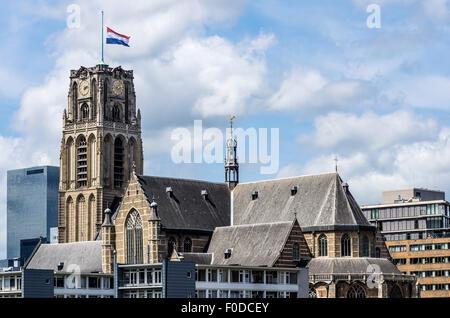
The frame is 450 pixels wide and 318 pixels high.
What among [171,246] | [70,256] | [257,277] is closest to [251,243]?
[257,277]

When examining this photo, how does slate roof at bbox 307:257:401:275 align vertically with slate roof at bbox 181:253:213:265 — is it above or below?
below

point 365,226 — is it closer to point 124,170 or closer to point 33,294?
point 33,294

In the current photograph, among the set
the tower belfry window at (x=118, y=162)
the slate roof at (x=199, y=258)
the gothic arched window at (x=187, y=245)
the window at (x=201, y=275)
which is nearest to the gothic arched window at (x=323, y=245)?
the slate roof at (x=199, y=258)

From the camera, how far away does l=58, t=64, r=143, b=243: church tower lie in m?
149

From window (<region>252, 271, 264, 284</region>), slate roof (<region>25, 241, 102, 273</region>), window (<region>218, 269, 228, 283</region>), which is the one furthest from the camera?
slate roof (<region>25, 241, 102, 273</region>)

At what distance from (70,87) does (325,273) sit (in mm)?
65124

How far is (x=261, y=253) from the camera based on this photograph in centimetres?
10469

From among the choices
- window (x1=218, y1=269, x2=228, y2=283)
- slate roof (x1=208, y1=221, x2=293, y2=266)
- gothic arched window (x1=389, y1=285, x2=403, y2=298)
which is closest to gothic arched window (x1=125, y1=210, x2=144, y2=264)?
slate roof (x1=208, y1=221, x2=293, y2=266)

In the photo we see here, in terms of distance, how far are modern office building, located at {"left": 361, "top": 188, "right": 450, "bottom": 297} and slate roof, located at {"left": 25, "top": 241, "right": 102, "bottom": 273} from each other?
138ft

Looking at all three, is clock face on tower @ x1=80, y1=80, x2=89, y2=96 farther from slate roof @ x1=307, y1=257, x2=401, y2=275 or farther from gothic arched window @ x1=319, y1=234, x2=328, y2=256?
slate roof @ x1=307, y1=257, x2=401, y2=275

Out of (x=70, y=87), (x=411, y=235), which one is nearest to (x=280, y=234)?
(x=411, y=235)

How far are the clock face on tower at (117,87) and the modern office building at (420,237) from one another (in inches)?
1601

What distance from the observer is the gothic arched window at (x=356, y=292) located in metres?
103
